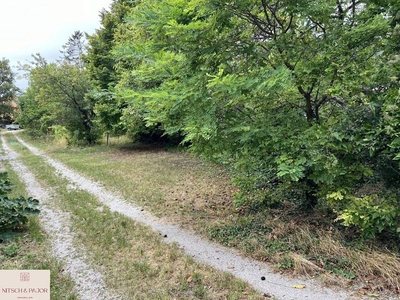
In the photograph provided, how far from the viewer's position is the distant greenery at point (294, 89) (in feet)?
11.2

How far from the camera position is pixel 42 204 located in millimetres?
6297

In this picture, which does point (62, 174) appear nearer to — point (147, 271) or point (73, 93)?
point (147, 271)

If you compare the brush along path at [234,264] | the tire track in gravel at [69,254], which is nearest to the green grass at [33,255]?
the tire track in gravel at [69,254]

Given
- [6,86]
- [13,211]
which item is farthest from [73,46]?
[13,211]

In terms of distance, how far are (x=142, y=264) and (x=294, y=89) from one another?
3.40 meters

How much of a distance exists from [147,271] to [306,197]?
9.64ft

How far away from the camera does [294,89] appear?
14.5ft

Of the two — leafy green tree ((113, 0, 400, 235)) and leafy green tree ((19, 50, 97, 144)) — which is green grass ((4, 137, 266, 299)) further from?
leafy green tree ((19, 50, 97, 144))

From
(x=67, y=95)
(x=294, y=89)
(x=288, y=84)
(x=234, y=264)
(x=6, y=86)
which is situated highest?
(x=6, y=86)

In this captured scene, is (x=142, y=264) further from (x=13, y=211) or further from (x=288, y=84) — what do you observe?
(x=288, y=84)

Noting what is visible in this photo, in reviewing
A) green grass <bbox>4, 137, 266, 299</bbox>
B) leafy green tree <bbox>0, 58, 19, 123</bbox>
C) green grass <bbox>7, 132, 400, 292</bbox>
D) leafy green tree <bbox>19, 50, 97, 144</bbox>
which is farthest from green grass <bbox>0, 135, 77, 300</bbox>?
leafy green tree <bbox>0, 58, 19, 123</bbox>

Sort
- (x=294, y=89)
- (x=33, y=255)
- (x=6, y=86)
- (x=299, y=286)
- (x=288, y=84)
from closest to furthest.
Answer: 1. (x=299, y=286)
2. (x=288, y=84)
3. (x=33, y=255)
4. (x=294, y=89)
5. (x=6, y=86)

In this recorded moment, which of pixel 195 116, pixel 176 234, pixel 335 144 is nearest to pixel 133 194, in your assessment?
pixel 176 234

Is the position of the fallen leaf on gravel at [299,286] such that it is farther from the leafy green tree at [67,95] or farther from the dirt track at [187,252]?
the leafy green tree at [67,95]
